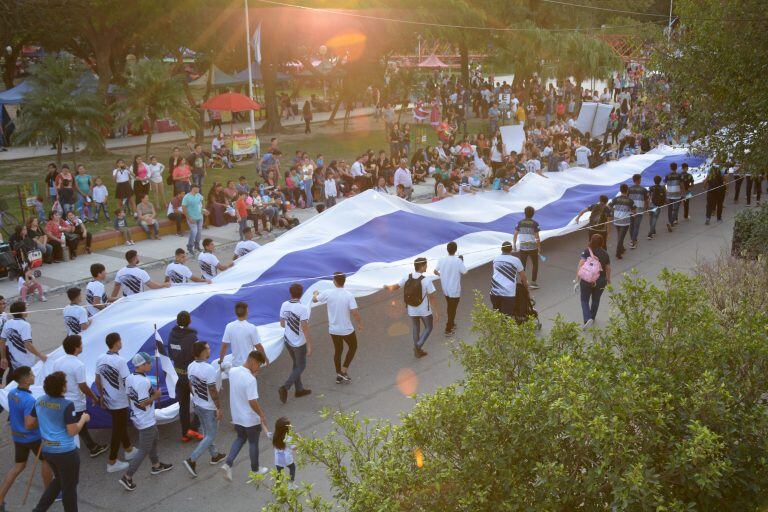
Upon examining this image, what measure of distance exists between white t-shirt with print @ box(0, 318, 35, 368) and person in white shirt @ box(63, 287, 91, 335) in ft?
1.72

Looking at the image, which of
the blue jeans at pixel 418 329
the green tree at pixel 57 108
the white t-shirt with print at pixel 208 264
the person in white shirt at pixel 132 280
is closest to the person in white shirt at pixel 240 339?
the person in white shirt at pixel 132 280

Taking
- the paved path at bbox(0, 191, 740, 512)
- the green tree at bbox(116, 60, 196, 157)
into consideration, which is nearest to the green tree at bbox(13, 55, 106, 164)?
the green tree at bbox(116, 60, 196, 157)

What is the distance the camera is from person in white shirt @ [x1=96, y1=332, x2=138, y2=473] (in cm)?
828

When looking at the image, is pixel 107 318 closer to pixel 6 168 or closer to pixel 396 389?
pixel 396 389

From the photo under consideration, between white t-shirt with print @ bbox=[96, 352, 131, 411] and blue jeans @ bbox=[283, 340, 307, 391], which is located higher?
white t-shirt with print @ bbox=[96, 352, 131, 411]

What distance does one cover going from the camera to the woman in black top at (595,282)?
1167cm

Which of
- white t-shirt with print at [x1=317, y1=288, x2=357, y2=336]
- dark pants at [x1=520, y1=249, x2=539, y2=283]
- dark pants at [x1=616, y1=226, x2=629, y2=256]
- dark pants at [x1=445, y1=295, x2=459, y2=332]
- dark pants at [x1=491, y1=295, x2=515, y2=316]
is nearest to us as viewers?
white t-shirt with print at [x1=317, y1=288, x2=357, y2=336]

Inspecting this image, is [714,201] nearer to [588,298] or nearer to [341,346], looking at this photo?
[588,298]

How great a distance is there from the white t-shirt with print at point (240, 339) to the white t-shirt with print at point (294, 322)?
2.12 ft

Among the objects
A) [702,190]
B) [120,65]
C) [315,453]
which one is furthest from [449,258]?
[120,65]

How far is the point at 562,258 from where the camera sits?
16.0m

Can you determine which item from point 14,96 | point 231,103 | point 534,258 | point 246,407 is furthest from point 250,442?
point 14,96

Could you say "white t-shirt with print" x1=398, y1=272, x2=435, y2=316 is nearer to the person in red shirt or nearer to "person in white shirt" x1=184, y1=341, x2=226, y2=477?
"person in white shirt" x1=184, y1=341, x2=226, y2=477

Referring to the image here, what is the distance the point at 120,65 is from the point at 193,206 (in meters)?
23.3
